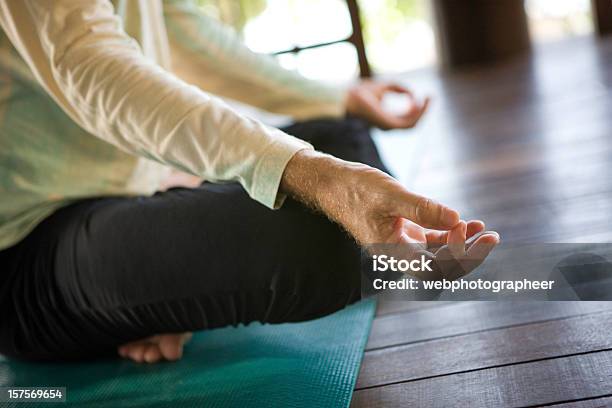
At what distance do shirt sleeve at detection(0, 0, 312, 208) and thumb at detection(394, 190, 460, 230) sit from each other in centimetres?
17

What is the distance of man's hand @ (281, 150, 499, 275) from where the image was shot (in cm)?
82

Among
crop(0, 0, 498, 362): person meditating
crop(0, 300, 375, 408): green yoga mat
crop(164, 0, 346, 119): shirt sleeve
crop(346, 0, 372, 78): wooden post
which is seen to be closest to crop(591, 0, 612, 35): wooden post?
crop(346, 0, 372, 78): wooden post

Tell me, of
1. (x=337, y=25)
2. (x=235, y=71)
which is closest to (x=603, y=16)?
(x=337, y=25)

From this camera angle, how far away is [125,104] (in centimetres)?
99

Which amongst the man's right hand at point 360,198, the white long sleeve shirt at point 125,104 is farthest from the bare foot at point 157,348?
the man's right hand at point 360,198

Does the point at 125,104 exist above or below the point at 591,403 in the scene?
above

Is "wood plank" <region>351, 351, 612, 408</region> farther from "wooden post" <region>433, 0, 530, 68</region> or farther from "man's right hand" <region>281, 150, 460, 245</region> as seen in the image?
"wooden post" <region>433, 0, 530, 68</region>

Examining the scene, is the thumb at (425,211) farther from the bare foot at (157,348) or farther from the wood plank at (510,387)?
the bare foot at (157,348)

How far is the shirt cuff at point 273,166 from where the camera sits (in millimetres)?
919

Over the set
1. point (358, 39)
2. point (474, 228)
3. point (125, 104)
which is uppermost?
point (125, 104)

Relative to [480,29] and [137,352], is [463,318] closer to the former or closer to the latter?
[137,352]

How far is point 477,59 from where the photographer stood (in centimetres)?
448

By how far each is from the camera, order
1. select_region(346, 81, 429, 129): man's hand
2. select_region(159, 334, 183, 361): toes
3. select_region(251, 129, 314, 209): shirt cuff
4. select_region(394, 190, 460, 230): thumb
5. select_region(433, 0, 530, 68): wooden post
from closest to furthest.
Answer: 1. select_region(394, 190, 460, 230): thumb
2. select_region(251, 129, 314, 209): shirt cuff
3. select_region(159, 334, 183, 361): toes
4. select_region(346, 81, 429, 129): man's hand
5. select_region(433, 0, 530, 68): wooden post

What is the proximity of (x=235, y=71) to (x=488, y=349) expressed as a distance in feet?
2.91
